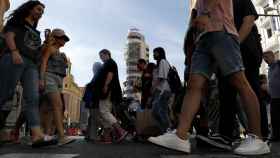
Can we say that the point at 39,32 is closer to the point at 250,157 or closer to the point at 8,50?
the point at 8,50

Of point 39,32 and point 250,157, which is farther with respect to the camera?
point 39,32

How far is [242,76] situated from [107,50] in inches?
150

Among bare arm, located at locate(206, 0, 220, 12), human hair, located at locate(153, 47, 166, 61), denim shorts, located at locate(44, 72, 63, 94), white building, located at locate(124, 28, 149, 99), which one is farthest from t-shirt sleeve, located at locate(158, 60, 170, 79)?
white building, located at locate(124, 28, 149, 99)

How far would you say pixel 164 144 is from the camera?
262cm

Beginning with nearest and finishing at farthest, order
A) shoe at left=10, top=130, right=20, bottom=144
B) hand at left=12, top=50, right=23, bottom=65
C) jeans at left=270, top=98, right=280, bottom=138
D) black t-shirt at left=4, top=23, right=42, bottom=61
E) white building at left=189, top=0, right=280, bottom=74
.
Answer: hand at left=12, top=50, right=23, bottom=65 → black t-shirt at left=4, top=23, right=42, bottom=61 → shoe at left=10, top=130, right=20, bottom=144 → jeans at left=270, top=98, right=280, bottom=138 → white building at left=189, top=0, right=280, bottom=74

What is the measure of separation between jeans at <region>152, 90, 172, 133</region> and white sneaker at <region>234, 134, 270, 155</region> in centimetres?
289

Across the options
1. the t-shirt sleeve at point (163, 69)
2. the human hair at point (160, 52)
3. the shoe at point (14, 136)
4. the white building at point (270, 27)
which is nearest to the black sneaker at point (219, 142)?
the t-shirt sleeve at point (163, 69)

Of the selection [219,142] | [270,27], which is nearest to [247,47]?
[219,142]

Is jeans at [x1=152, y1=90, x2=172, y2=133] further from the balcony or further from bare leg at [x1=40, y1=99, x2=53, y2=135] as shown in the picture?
the balcony

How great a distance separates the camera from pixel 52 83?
466 cm

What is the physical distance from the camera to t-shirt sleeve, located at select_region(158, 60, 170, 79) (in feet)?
18.5

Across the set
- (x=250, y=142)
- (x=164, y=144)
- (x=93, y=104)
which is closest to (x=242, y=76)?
(x=250, y=142)

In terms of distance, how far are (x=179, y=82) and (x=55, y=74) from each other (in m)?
2.24

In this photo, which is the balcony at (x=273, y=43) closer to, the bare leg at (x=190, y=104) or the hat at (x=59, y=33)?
the hat at (x=59, y=33)
